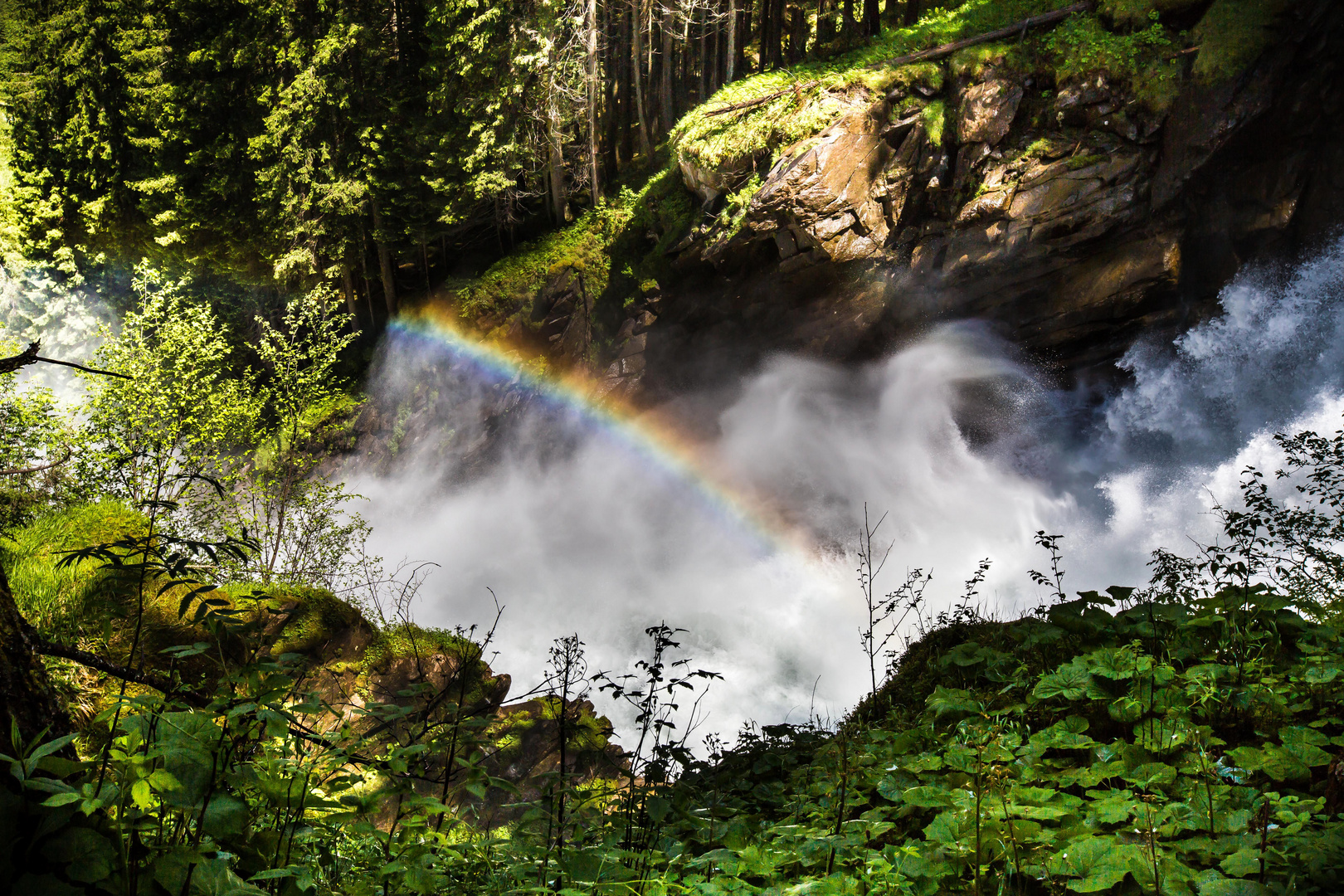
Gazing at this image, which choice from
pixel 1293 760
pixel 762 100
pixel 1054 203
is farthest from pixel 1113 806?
pixel 762 100

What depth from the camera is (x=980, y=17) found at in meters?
13.1

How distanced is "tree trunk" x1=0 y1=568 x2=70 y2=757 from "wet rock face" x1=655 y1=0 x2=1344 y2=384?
39.3 ft

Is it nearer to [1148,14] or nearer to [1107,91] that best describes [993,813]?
[1107,91]

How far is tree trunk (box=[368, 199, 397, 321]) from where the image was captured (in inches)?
661

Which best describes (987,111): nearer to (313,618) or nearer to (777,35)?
(777,35)

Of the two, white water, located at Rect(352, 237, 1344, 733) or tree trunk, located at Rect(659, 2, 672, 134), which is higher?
tree trunk, located at Rect(659, 2, 672, 134)

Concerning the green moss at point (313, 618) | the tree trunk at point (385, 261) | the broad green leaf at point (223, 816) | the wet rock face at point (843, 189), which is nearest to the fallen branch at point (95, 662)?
the broad green leaf at point (223, 816)

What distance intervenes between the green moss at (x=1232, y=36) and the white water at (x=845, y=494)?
2994 mm

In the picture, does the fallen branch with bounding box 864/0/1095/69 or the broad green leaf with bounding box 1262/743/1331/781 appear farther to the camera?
the fallen branch with bounding box 864/0/1095/69

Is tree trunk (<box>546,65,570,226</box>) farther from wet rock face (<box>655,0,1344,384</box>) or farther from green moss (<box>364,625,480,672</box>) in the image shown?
green moss (<box>364,625,480,672</box>)

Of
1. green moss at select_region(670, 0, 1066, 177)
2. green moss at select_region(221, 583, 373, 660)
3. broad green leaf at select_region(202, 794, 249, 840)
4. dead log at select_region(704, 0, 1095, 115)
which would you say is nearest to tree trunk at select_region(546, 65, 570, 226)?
green moss at select_region(670, 0, 1066, 177)

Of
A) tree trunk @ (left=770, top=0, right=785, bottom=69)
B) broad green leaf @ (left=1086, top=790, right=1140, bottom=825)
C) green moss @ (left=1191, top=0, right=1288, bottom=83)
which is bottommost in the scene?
broad green leaf @ (left=1086, top=790, right=1140, bottom=825)

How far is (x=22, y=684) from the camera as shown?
58.2 inches

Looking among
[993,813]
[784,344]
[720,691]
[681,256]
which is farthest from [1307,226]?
[993,813]
